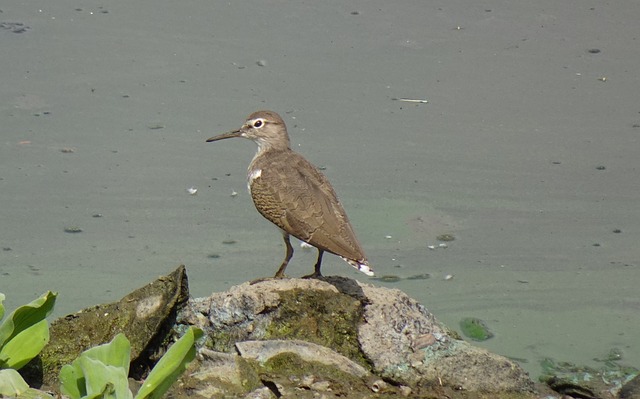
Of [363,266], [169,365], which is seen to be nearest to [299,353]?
[363,266]

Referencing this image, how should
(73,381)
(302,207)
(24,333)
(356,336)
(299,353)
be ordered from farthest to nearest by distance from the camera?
(302,207) → (356,336) → (299,353) → (24,333) → (73,381)

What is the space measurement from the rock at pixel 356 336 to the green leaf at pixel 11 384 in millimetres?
782

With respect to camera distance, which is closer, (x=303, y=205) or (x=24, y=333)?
(x=24, y=333)

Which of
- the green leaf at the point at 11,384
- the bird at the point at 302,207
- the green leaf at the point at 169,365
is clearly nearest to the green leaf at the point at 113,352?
the green leaf at the point at 169,365

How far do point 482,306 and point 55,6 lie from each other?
4.61 meters

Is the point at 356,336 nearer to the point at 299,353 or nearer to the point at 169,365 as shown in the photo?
the point at 299,353

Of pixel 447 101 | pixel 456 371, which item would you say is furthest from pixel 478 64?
pixel 456 371

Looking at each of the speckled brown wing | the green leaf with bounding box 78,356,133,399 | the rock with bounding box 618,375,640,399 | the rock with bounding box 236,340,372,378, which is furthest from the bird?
the green leaf with bounding box 78,356,133,399

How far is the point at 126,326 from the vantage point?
3590mm

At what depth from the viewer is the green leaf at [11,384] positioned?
3.03m

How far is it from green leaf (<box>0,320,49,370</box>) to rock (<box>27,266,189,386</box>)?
0.94 feet

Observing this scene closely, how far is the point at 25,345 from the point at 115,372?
1.84 feet

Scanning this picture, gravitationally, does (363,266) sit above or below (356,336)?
above

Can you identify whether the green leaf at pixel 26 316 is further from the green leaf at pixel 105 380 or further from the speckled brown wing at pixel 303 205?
the speckled brown wing at pixel 303 205
